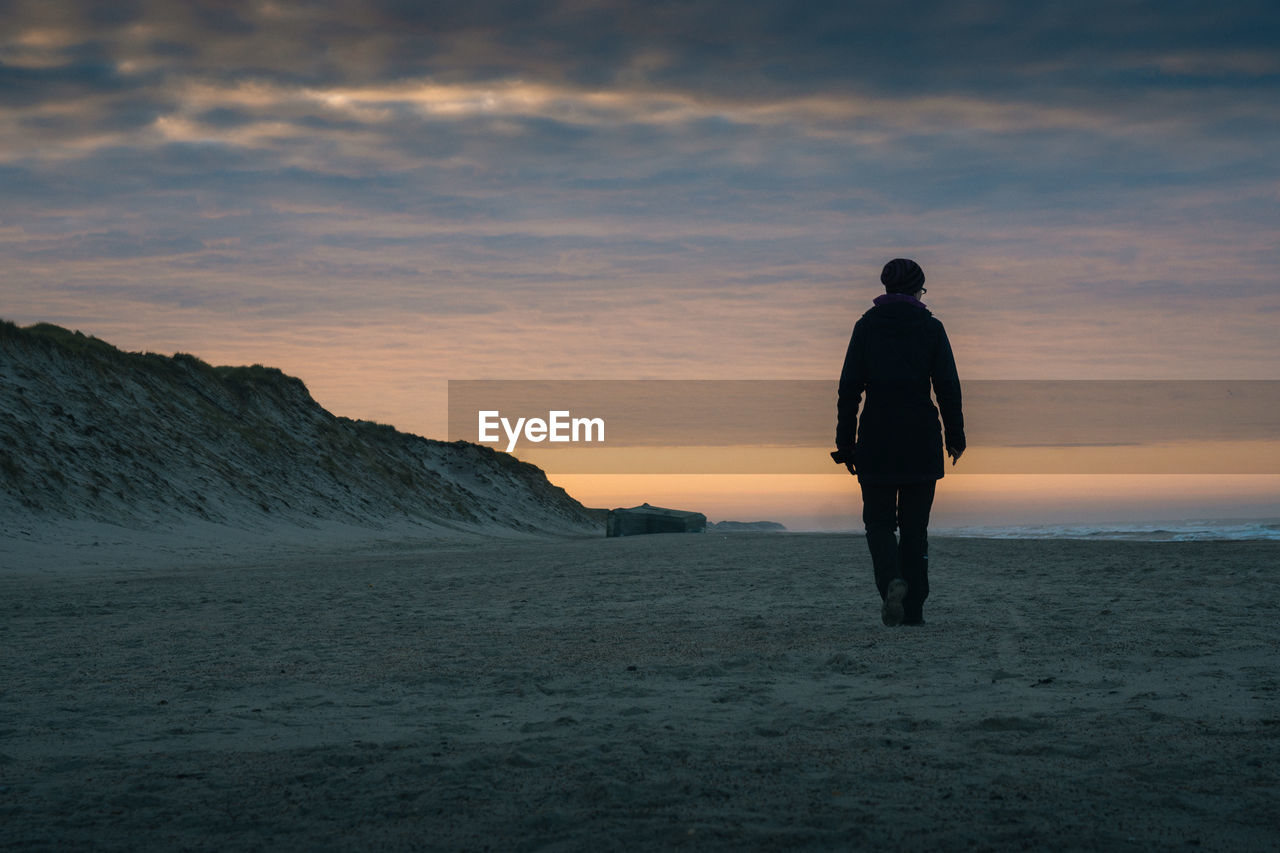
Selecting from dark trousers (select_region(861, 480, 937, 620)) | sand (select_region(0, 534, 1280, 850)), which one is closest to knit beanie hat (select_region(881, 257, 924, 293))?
dark trousers (select_region(861, 480, 937, 620))

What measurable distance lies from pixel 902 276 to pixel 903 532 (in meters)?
1.64

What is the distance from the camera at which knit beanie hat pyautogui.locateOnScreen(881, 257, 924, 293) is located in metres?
6.97

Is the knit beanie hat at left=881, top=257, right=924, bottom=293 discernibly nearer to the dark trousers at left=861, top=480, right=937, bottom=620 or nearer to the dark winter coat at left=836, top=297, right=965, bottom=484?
the dark winter coat at left=836, top=297, right=965, bottom=484

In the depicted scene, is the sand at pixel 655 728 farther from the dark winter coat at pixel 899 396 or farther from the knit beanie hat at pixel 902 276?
the knit beanie hat at pixel 902 276

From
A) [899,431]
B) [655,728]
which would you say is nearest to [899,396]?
[899,431]

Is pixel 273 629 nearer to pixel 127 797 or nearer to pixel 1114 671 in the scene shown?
pixel 127 797

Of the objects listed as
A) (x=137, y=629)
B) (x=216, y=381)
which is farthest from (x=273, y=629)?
(x=216, y=381)

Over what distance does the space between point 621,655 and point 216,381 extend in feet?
137

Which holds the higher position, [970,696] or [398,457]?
[398,457]

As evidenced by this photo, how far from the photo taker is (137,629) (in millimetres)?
7621

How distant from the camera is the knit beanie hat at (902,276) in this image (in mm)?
6973

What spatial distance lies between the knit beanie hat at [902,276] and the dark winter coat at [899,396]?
6.7 inches

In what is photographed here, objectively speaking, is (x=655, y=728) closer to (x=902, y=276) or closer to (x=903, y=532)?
(x=903, y=532)

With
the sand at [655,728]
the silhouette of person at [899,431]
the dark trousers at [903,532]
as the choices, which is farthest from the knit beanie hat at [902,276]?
the sand at [655,728]
